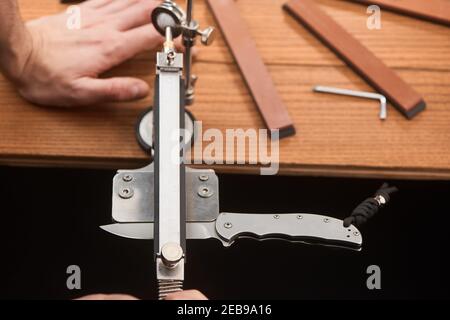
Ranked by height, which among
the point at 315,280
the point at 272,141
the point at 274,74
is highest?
the point at 274,74

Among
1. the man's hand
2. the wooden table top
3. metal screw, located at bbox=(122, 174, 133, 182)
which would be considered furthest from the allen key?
metal screw, located at bbox=(122, 174, 133, 182)

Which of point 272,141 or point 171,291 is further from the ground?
point 272,141

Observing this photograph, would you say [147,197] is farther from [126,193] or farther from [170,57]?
[170,57]

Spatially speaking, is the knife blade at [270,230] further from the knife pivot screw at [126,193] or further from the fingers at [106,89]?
the fingers at [106,89]

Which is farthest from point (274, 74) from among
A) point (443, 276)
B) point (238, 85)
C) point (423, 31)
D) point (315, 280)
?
point (443, 276)

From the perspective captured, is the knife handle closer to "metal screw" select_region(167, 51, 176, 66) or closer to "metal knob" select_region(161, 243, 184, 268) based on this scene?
"metal knob" select_region(161, 243, 184, 268)

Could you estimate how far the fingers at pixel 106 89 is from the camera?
926 millimetres

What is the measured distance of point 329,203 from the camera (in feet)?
4.07

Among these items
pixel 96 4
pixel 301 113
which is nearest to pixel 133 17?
pixel 96 4

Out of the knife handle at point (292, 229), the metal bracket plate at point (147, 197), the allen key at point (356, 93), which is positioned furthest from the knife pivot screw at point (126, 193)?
the allen key at point (356, 93)

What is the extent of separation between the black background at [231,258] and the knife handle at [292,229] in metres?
0.54

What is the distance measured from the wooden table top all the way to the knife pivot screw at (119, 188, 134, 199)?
0.58ft

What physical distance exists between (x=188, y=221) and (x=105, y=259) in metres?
0.66

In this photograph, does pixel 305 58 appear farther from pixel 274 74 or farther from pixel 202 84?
pixel 202 84
